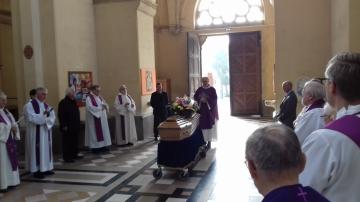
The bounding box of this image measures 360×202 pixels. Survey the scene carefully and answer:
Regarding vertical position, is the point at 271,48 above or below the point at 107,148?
above


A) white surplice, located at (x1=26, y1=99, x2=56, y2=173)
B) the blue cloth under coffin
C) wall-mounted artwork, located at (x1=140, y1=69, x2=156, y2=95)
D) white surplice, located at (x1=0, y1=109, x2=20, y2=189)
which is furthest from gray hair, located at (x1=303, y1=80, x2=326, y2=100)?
wall-mounted artwork, located at (x1=140, y1=69, x2=156, y2=95)

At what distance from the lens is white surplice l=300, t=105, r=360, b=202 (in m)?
1.64

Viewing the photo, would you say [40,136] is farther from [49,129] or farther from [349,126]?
[349,126]

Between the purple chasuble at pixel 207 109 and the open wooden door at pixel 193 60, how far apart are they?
594cm

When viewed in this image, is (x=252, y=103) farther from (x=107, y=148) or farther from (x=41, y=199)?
(x=41, y=199)

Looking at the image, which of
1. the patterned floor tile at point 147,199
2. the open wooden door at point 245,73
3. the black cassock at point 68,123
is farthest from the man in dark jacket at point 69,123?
the open wooden door at point 245,73

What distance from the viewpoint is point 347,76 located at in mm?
1747

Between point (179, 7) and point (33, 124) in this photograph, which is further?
point (179, 7)

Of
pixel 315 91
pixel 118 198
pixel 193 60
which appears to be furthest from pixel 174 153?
pixel 193 60

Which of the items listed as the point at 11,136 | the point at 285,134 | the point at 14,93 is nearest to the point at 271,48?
the point at 14,93

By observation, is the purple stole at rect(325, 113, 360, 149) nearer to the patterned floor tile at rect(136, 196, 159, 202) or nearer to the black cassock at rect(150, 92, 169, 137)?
the patterned floor tile at rect(136, 196, 159, 202)

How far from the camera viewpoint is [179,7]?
15.9 m

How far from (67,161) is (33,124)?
5.23 feet

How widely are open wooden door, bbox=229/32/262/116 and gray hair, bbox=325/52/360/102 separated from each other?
14.1 meters
